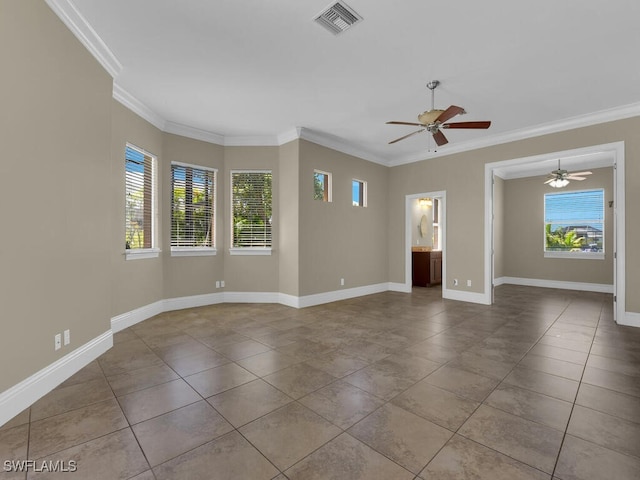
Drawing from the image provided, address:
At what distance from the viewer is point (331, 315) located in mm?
4871

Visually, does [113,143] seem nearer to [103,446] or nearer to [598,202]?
[103,446]

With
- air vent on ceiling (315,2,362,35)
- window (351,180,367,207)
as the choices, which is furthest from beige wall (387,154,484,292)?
air vent on ceiling (315,2,362,35)

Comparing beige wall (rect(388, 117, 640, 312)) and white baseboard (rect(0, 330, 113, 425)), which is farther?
beige wall (rect(388, 117, 640, 312))

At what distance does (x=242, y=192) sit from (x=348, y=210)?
2158 mm

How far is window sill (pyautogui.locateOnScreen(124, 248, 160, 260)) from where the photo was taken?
4.15 meters

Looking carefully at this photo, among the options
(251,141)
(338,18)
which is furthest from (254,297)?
(338,18)

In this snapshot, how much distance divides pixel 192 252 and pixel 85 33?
329 cm

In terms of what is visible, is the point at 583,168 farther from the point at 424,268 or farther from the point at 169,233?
the point at 169,233

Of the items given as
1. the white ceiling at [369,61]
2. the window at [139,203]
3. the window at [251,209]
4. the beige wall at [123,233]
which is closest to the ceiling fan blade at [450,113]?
the white ceiling at [369,61]

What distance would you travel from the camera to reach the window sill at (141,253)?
13.6 feet

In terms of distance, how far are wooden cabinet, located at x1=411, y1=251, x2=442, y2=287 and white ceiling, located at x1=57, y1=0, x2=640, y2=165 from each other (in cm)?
359

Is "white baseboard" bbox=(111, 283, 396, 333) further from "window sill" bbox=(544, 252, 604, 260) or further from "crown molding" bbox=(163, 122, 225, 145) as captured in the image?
"window sill" bbox=(544, 252, 604, 260)

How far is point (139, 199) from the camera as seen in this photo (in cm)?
451

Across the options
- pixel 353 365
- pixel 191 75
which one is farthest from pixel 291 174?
pixel 353 365
